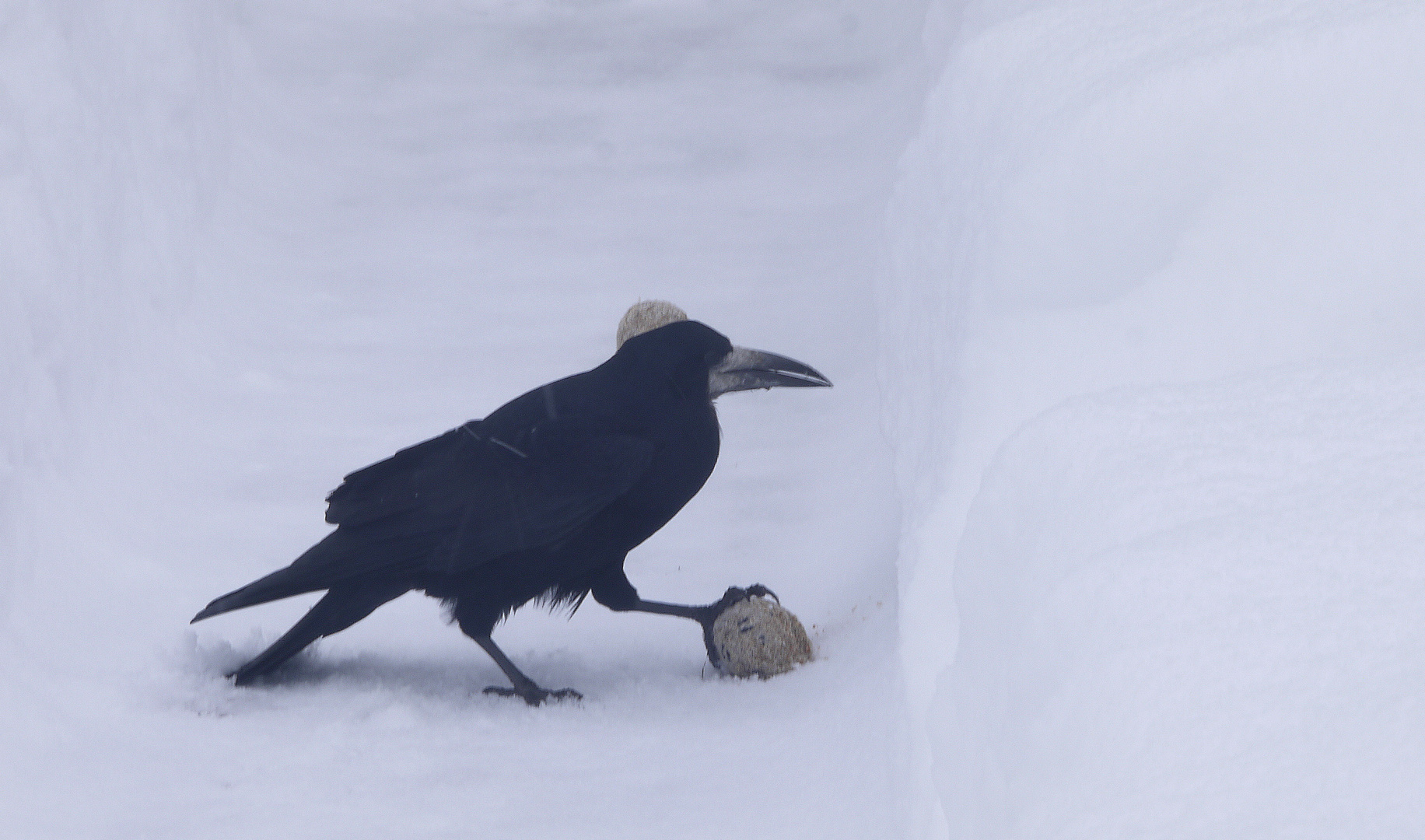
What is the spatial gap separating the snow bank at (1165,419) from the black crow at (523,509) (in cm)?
49

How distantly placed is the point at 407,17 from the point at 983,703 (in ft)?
20.1

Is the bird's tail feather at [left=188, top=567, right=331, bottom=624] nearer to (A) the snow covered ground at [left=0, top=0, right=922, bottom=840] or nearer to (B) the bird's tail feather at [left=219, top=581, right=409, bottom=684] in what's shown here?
(B) the bird's tail feather at [left=219, top=581, right=409, bottom=684]

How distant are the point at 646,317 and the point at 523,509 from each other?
3.70 ft

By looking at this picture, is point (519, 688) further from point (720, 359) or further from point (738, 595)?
point (720, 359)

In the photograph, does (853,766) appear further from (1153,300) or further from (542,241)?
(542,241)

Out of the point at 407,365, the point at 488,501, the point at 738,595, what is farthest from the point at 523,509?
the point at 407,365

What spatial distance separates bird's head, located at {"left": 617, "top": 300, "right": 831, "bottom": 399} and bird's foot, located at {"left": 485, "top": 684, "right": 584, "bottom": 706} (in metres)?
0.69

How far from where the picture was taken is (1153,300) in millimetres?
2004

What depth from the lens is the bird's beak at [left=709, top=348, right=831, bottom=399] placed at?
9.84 ft

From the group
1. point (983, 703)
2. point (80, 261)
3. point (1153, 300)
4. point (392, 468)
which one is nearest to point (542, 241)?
point (80, 261)

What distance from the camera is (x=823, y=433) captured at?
4.20 m

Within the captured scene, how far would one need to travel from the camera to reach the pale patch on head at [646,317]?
3730 millimetres

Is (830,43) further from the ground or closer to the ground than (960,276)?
further from the ground

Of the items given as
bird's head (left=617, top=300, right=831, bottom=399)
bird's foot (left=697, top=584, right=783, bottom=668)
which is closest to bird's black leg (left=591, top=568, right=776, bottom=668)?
bird's foot (left=697, top=584, right=783, bottom=668)
